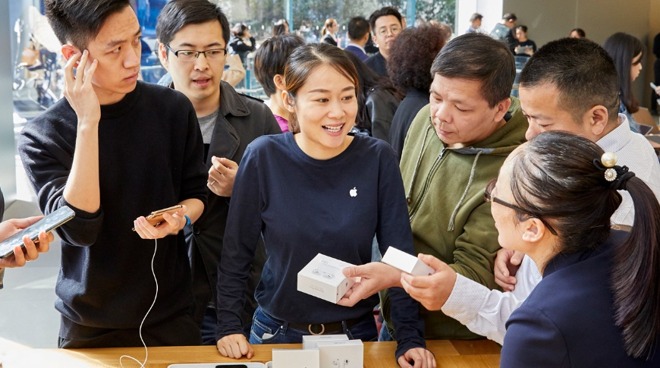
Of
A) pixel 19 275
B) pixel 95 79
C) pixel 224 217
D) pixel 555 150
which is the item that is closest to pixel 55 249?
pixel 19 275

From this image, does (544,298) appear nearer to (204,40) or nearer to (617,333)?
(617,333)

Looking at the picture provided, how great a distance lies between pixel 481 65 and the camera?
216 cm

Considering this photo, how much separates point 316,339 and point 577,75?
3.20 feet

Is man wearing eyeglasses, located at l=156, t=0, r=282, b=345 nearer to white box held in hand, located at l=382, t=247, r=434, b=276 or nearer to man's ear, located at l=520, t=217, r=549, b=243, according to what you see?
white box held in hand, located at l=382, t=247, r=434, b=276

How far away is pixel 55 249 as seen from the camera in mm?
5812

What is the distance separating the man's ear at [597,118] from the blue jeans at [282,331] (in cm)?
80

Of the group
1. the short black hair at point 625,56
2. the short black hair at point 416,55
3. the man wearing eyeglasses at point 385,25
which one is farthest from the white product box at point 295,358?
the man wearing eyeglasses at point 385,25

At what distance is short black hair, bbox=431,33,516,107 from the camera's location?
216cm

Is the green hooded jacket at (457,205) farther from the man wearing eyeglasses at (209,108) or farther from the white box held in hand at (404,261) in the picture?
the man wearing eyeglasses at (209,108)

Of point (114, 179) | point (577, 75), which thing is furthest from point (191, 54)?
point (577, 75)

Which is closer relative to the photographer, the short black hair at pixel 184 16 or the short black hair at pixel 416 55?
the short black hair at pixel 184 16

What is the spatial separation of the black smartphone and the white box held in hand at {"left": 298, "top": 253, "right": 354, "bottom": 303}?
1.86 ft

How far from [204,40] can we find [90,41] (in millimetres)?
685

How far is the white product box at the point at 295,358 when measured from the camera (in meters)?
1.80
